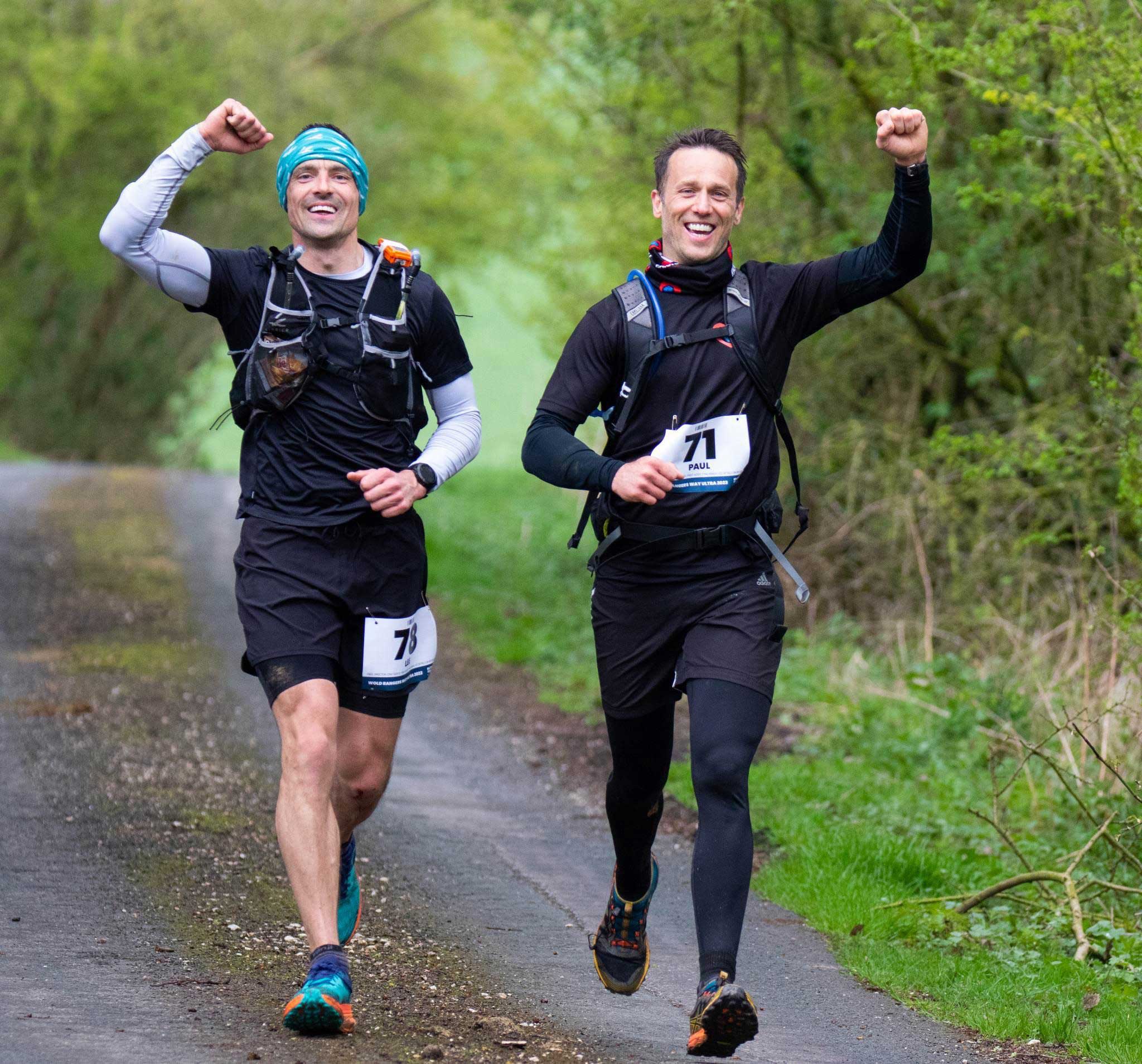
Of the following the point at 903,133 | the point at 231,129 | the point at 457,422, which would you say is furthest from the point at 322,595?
the point at 903,133

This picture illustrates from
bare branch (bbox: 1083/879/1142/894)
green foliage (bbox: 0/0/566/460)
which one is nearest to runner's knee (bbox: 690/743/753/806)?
bare branch (bbox: 1083/879/1142/894)

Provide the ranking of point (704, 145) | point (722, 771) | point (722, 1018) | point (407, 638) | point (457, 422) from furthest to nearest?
point (457, 422)
point (407, 638)
point (704, 145)
point (722, 771)
point (722, 1018)

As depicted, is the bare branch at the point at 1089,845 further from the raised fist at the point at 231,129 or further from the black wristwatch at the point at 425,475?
the raised fist at the point at 231,129

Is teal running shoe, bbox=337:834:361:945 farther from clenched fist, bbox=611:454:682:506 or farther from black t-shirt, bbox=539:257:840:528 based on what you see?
clenched fist, bbox=611:454:682:506

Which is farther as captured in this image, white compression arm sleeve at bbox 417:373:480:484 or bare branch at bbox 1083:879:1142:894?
bare branch at bbox 1083:879:1142:894

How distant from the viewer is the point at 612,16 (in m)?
13.4

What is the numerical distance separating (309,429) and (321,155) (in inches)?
33.3

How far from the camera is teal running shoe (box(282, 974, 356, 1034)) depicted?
434 cm

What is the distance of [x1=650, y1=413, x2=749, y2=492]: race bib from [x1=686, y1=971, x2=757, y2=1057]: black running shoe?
136cm

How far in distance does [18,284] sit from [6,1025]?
31964mm

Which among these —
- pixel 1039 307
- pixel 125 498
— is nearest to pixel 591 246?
pixel 125 498

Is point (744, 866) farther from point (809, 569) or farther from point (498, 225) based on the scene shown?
point (498, 225)

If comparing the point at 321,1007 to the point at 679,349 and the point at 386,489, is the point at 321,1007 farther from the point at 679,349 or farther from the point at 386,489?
the point at 679,349

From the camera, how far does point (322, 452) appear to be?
16.1ft
